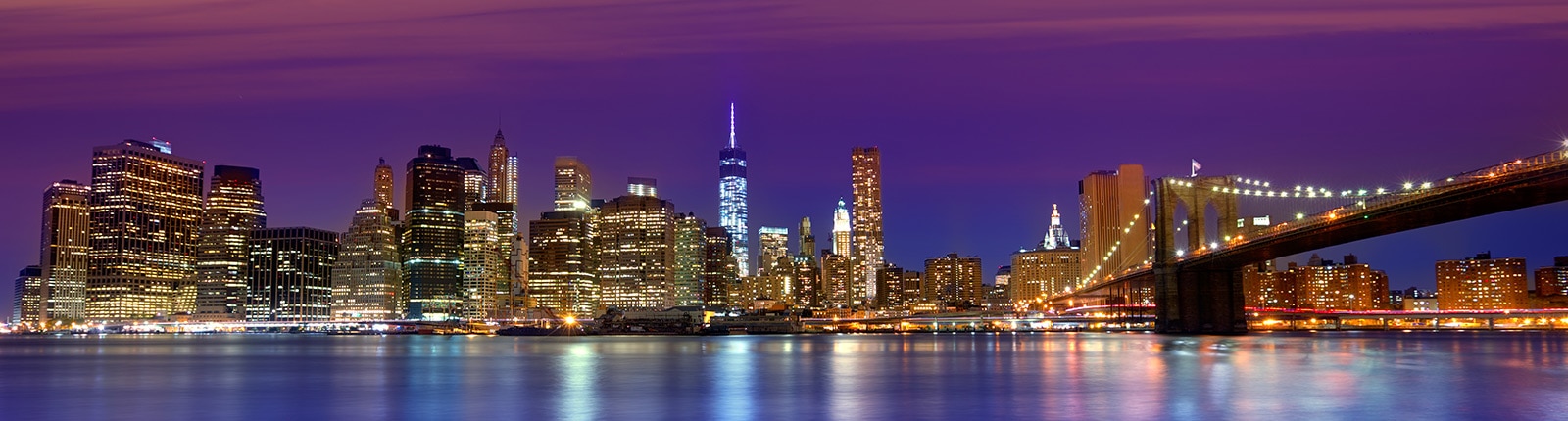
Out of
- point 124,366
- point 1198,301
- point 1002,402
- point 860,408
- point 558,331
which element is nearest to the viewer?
point 860,408

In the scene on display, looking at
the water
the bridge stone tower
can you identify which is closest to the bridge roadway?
the bridge stone tower

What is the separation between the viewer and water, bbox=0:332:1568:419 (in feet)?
107

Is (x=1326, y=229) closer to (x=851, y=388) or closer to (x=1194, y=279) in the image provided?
(x=1194, y=279)

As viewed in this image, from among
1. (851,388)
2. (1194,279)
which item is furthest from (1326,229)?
(851,388)

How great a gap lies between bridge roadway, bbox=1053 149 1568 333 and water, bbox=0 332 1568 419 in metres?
6.37

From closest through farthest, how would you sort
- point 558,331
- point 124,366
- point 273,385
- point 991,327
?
point 273,385, point 124,366, point 991,327, point 558,331

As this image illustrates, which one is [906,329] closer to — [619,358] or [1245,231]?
[1245,231]

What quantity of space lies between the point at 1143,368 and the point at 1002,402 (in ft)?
49.4

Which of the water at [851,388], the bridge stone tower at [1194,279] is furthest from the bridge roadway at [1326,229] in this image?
the water at [851,388]

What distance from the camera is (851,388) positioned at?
41.2 meters

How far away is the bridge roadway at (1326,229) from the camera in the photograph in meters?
52.5

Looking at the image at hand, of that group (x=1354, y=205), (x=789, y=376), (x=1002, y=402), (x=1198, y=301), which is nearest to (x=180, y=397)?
(x=789, y=376)

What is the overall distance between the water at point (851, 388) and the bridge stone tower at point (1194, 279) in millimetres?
19170

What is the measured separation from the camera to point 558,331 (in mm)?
167375
